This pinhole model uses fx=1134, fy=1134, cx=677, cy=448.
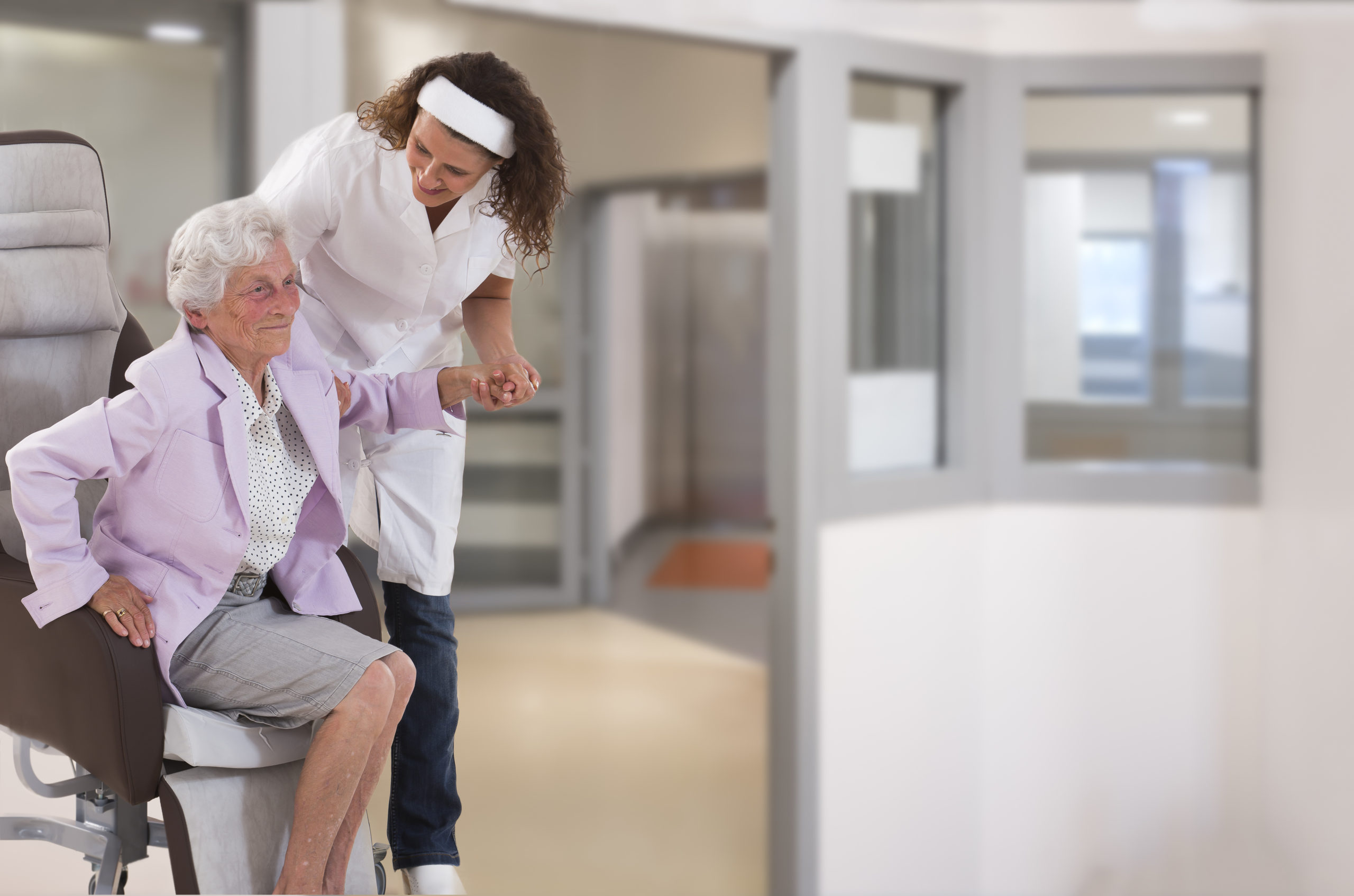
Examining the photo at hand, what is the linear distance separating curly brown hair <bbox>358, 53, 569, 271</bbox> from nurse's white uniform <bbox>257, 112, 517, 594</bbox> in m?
0.02

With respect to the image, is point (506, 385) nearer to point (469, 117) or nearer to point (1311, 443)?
point (469, 117)

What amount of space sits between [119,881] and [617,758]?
157 cm

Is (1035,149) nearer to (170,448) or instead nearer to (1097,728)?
(1097,728)

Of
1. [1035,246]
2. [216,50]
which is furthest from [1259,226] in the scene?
[216,50]

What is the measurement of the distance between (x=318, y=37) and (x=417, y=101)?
1084 mm

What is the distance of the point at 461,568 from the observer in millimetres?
2076

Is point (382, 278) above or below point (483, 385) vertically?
above

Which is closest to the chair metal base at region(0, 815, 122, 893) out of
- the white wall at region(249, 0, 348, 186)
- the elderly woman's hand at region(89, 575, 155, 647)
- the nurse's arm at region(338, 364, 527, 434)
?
the elderly woman's hand at region(89, 575, 155, 647)

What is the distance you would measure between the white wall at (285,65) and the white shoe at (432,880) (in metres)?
1.57

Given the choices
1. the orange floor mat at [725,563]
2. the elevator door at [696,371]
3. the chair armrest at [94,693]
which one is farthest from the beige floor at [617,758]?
the chair armrest at [94,693]

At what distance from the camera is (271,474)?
153cm

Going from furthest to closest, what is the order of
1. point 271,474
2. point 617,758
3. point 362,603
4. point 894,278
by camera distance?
point 894,278
point 617,758
point 362,603
point 271,474

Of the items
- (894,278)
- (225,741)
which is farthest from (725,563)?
(225,741)

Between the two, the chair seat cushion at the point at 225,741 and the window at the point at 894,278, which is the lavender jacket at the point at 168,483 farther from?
the window at the point at 894,278
